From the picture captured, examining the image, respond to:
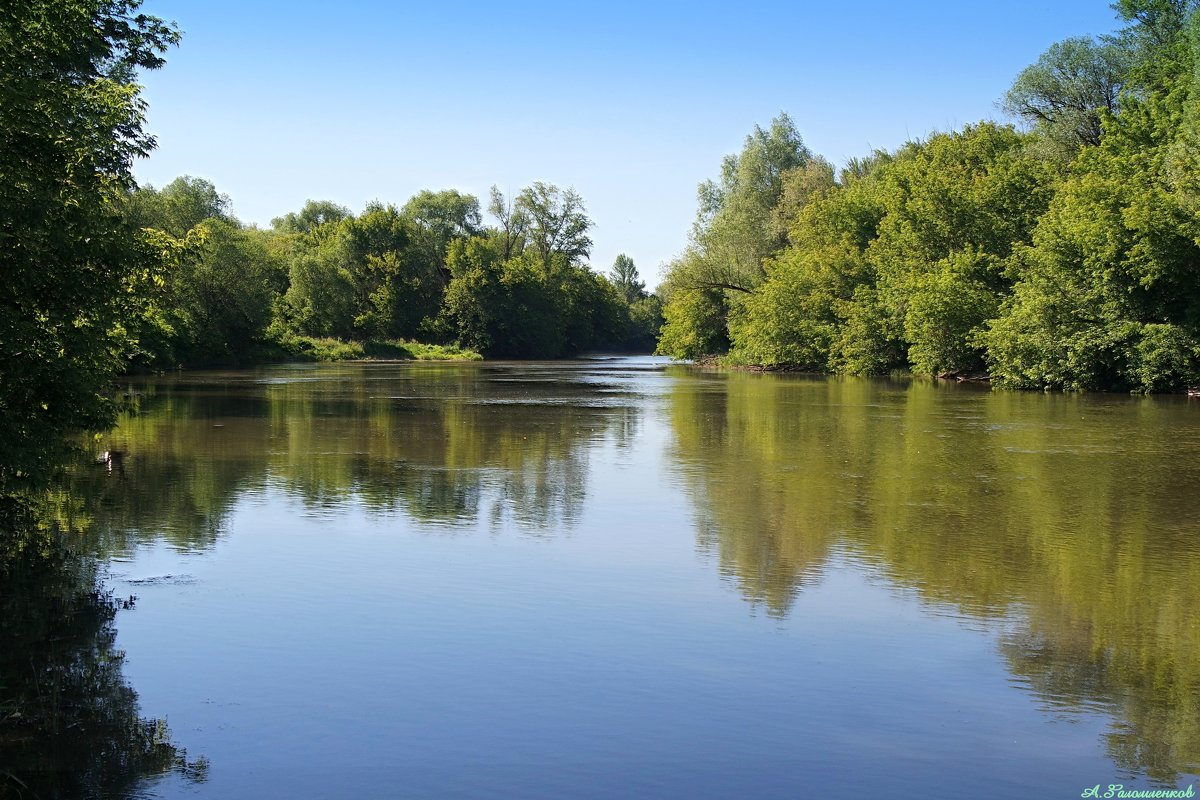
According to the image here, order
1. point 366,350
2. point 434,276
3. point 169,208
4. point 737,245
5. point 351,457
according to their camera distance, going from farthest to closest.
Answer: point 434,276 → point 366,350 → point 737,245 → point 169,208 → point 351,457

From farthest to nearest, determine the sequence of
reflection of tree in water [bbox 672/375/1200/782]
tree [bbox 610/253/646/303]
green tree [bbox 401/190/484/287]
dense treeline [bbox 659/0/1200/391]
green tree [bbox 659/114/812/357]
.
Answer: tree [bbox 610/253/646/303], green tree [bbox 401/190/484/287], green tree [bbox 659/114/812/357], dense treeline [bbox 659/0/1200/391], reflection of tree in water [bbox 672/375/1200/782]

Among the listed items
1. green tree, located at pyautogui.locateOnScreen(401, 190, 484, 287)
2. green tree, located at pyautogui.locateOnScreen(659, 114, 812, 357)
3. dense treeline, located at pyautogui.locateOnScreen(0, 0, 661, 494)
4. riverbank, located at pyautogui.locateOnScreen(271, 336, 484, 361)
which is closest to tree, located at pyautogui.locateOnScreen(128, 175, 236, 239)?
dense treeline, located at pyautogui.locateOnScreen(0, 0, 661, 494)

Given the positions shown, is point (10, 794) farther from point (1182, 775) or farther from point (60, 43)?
point (60, 43)

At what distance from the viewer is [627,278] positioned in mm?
179625

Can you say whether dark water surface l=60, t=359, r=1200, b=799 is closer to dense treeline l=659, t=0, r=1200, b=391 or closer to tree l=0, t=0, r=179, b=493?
tree l=0, t=0, r=179, b=493

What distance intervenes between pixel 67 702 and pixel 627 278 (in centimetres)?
17412

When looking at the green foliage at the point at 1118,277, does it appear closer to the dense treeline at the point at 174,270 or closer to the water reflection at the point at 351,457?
the water reflection at the point at 351,457

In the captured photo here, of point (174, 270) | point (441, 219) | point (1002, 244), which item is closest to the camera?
point (174, 270)

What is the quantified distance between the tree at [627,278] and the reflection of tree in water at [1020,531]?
146 metres

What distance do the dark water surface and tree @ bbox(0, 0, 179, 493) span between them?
5.71 ft

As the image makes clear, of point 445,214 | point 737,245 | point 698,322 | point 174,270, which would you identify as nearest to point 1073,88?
point 737,245

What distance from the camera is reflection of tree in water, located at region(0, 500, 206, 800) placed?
6.02 meters

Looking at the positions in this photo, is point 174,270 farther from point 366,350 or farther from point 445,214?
point 445,214

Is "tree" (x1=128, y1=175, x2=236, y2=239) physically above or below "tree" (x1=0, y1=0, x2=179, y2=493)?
above
